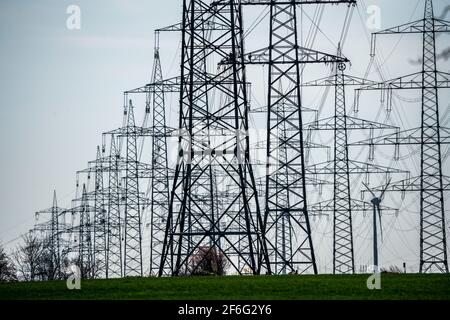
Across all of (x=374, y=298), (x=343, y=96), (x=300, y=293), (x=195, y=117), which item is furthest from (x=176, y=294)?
(x=343, y=96)

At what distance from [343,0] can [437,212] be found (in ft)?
56.3

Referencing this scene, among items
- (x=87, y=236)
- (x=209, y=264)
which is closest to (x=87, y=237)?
(x=87, y=236)

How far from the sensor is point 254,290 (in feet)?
85.2

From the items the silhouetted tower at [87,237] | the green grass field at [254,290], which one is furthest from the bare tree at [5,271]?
the green grass field at [254,290]

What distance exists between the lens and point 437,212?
57.0 metres

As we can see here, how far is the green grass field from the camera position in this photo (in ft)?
78.2

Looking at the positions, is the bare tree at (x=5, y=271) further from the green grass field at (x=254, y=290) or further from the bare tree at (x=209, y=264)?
the green grass field at (x=254, y=290)

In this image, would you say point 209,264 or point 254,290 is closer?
point 254,290

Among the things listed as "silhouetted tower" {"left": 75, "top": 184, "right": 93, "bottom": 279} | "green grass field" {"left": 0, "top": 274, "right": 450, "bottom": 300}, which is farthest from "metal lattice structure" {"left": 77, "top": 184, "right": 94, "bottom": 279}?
"green grass field" {"left": 0, "top": 274, "right": 450, "bottom": 300}

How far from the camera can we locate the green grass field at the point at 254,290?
23844 millimetres

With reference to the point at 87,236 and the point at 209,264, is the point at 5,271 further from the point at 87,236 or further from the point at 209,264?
the point at 209,264

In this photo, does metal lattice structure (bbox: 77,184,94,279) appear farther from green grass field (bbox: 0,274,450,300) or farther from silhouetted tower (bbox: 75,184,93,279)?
green grass field (bbox: 0,274,450,300)
